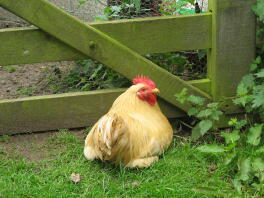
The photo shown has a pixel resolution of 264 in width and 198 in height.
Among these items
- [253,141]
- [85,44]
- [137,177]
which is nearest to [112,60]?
[85,44]

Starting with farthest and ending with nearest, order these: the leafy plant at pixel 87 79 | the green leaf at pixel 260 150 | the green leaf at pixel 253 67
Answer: the leafy plant at pixel 87 79, the green leaf at pixel 253 67, the green leaf at pixel 260 150

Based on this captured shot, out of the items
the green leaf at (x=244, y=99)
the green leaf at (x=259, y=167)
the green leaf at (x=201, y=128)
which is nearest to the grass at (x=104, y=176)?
the green leaf at (x=201, y=128)

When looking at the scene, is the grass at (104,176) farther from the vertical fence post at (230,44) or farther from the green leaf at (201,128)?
the vertical fence post at (230,44)

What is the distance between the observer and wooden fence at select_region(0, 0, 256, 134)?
3.69 m

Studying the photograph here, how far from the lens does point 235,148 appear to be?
3660 millimetres

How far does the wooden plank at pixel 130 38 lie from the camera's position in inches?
147

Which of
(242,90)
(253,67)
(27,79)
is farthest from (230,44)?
(27,79)

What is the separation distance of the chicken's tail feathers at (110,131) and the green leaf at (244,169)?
846mm

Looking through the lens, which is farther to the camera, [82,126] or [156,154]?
[82,126]

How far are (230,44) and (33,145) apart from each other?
176 cm

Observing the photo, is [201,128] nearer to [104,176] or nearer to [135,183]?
[135,183]

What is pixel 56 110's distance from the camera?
405 centimetres

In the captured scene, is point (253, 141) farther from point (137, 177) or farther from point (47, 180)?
point (47, 180)

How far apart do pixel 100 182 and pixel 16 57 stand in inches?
45.9
